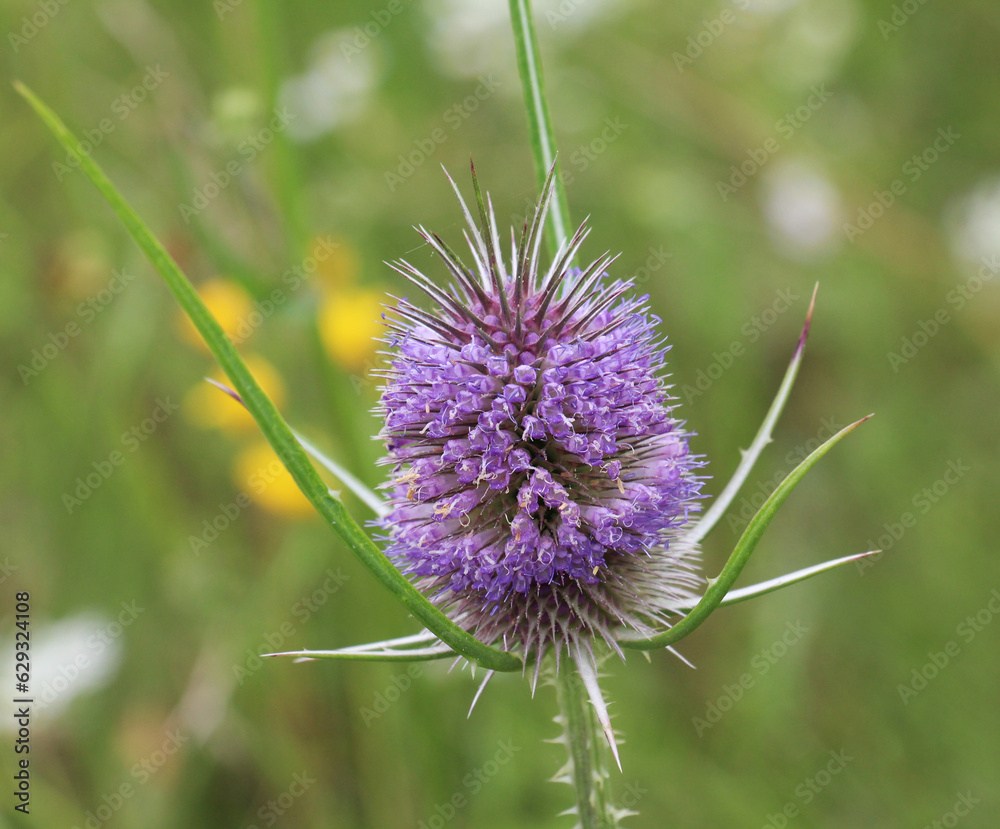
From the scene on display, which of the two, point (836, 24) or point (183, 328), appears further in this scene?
point (836, 24)

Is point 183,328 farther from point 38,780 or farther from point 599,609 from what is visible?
point 599,609

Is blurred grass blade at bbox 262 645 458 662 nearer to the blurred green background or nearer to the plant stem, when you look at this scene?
the plant stem

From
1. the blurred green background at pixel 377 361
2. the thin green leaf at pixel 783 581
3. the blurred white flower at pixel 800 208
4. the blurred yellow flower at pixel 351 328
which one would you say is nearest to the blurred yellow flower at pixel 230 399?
the blurred green background at pixel 377 361

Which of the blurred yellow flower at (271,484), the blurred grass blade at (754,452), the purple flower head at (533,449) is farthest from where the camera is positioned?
the blurred yellow flower at (271,484)

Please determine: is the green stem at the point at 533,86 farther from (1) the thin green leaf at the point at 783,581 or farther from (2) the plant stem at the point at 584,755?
(2) the plant stem at the point at 584,755

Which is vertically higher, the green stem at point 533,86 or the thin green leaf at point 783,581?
the green stem at point 533,86

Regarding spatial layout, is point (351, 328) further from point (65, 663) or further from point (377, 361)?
point (65, 663)

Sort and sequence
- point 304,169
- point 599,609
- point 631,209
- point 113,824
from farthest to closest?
point 304,169 < point 631,209 < point 113,824 < point 599,609

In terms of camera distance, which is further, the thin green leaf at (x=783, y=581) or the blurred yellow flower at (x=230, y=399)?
the blurred yellow flower at (x=230, y=399)

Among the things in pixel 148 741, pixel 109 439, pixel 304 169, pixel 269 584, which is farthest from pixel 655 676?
pixel 304 169
